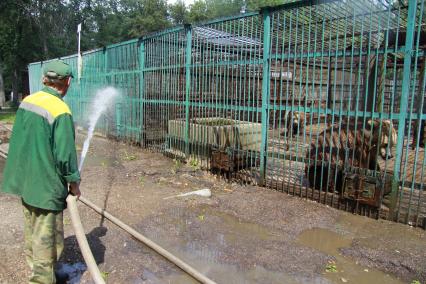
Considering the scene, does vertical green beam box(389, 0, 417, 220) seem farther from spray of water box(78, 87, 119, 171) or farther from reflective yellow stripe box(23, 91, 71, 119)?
spray of water box(78, 87, 119, 171)

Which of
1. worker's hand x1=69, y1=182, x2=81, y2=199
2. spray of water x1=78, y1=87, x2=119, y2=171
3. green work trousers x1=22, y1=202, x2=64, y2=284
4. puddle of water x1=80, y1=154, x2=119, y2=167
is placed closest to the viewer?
green work trousers x1=22, y1=202, x2=64, y2=284

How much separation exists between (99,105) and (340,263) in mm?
10627

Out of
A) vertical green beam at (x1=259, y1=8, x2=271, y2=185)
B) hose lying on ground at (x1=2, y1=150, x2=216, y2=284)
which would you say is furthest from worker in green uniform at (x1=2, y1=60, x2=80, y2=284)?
vertical green beam at (x1=259, y1=8, x2=271, y2=185)

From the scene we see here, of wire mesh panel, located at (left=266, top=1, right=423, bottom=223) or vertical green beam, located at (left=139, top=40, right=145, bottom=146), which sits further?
vertical green beam, located at (left=139, top=40, right=145, bottom=146)

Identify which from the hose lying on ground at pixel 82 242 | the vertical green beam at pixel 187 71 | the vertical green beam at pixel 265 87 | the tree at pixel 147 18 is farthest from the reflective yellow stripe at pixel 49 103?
the tree at pixel 147 18

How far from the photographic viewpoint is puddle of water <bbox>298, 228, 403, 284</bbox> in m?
3.56

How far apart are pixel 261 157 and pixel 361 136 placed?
181 centimetres

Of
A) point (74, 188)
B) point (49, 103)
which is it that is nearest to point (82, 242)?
point (74, 188)

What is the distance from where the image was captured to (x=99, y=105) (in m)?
12.7

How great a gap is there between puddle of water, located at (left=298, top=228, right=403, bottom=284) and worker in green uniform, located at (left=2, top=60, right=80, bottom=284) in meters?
2.62

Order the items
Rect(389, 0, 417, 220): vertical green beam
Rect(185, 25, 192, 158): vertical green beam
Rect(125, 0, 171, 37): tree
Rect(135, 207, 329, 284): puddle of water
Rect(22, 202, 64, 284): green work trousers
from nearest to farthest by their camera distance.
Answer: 1. Rect(22, 202, 64, 284): green work trousers
2. Rect(135, 207, 329, 284): puddle of water
3. Rect(389, 0, 417, 220): vertical green beam
4. Rect(185, 25, 192, 158): vertical green beam
5. Rect(125, 0, 171, 37): tree

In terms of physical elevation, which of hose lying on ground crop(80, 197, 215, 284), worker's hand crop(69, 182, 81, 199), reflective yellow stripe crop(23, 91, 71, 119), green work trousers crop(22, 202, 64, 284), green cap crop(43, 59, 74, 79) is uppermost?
green cap crop(43, 59, 74, 79)

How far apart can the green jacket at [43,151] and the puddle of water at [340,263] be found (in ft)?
8.74

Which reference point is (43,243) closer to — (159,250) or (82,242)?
(82,242)
